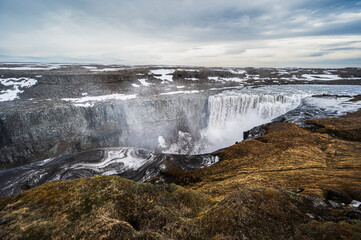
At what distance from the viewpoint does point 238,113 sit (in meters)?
32.8

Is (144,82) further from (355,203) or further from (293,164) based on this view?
(355,203)

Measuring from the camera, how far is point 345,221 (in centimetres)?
391

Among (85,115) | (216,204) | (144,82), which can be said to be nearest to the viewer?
(216,204)

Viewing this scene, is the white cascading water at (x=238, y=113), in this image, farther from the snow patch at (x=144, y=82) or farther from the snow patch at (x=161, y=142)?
the snow patch at (x=144, y=82)

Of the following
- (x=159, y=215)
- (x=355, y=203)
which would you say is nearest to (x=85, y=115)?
(x=159, y=215)

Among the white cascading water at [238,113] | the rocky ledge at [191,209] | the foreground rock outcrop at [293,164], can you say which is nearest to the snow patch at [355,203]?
the rocky ledge at [191,209]

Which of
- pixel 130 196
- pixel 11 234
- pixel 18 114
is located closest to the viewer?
pixel 11 234

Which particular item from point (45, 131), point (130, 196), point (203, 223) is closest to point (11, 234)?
point (130, 196)

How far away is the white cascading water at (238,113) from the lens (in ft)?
100

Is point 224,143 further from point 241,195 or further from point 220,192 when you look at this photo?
point 241,195

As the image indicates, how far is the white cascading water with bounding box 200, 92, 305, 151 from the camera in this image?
30484mm

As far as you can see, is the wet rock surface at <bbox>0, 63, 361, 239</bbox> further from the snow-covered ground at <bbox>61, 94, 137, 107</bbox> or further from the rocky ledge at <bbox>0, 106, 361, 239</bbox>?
the snow-covered ground at <bbox>61, 94, 137, 107</bbox>

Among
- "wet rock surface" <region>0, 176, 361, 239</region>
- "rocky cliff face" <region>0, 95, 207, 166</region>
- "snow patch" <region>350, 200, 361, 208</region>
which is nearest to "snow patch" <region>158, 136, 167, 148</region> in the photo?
"rocky cliff face" <region>0, 95, 207, 166</region>

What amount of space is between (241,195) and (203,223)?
5.03 ft
